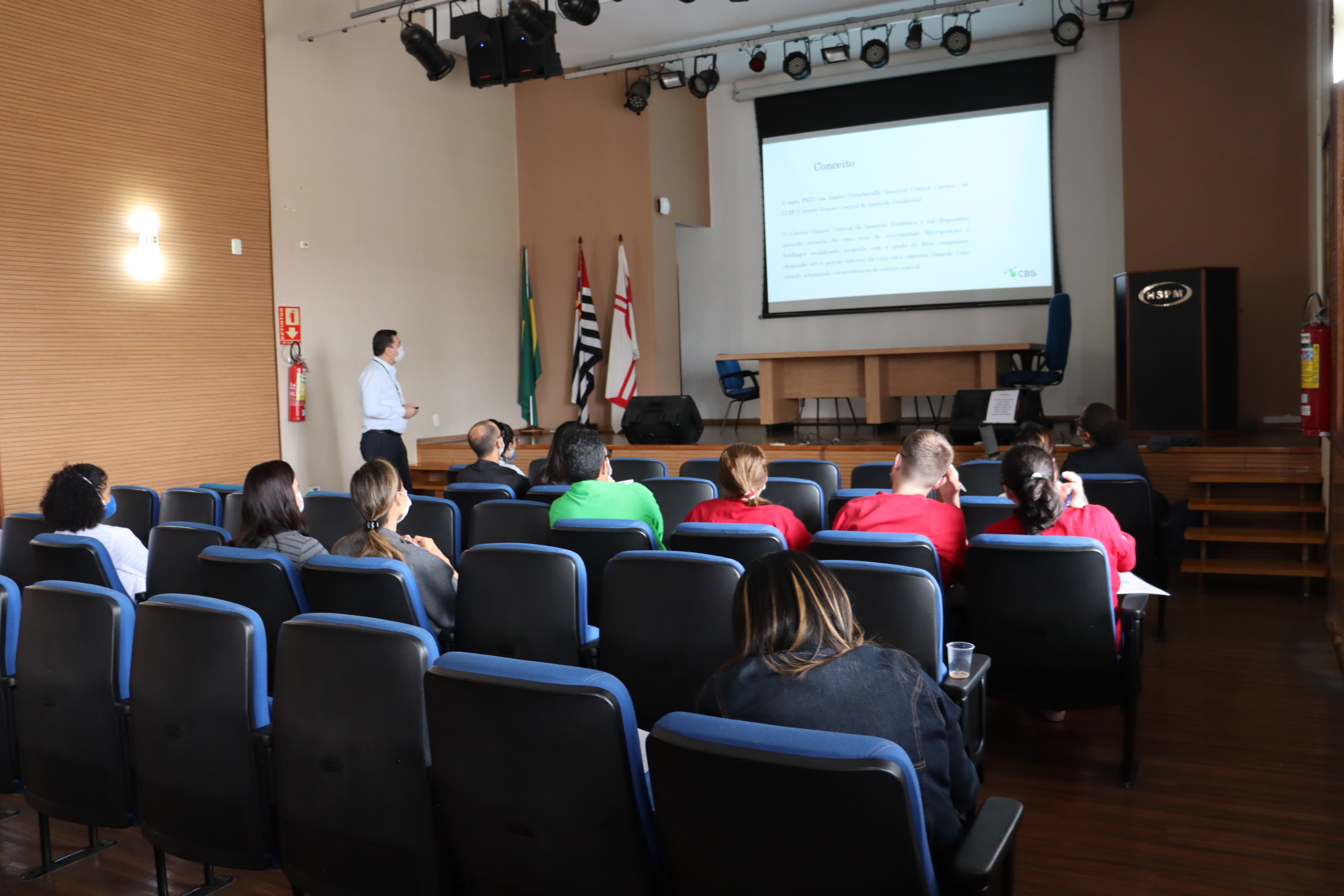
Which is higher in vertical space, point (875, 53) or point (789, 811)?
point (875, 53)

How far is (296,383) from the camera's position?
7.98 m

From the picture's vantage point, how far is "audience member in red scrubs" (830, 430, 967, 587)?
3152 mm

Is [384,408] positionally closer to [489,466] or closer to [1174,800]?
[489,466]

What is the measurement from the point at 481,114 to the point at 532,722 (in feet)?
30.7

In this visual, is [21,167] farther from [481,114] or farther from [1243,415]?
[1243,415]

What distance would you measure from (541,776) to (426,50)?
283 inches

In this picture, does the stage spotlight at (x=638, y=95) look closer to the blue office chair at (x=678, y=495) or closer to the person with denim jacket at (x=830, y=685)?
the blue office chair at (x=678, y=495)

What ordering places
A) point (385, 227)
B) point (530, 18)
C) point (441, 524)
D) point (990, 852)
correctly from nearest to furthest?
1. point (990, 852)
2. point (441, 524)
3. point (530, 18)
4. point (385, 227)

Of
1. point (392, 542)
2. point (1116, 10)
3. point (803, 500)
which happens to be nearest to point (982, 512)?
point (803, 500)

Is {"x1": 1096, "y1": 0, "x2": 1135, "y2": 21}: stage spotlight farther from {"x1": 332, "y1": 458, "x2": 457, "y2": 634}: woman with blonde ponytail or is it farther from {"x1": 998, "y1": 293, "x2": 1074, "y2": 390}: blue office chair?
{"x1": 332, "y1": 458, "x2": 457, "y2": 634}: woman with blonde ponytail

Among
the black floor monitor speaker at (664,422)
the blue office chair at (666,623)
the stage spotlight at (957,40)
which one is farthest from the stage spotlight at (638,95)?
A: the blue office chair at (666,623)

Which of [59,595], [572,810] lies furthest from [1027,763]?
[59,595]

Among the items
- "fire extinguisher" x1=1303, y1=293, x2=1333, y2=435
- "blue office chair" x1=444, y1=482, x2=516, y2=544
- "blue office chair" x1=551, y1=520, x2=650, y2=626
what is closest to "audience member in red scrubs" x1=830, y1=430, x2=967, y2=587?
"blue office chair" x1=551, y1=520, x2=650, y2=626

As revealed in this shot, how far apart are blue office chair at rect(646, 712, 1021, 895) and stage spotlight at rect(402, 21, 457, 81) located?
7256mm
